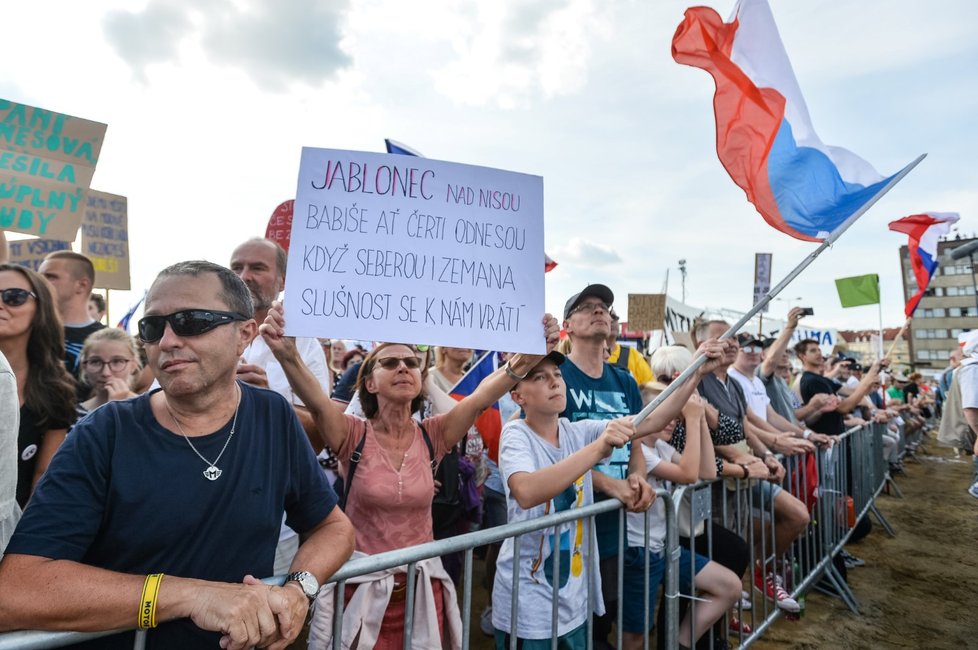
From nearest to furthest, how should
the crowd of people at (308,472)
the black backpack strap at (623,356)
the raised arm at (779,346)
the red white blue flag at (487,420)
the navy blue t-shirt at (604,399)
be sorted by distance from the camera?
the crowd of people at (308,472) → the navy blue t-shirt at (604,399) → the red white blue flag at (487,420) → the black backpack strap at (623,356) → the raised arm at (779,346)

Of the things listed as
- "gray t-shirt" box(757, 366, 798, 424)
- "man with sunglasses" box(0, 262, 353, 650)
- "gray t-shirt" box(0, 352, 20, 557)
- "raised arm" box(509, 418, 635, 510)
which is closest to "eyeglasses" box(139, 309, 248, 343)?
"man with sunglasses" box(0, 262, 353, 650)

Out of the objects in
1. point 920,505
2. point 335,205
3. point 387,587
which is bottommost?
point 920,505

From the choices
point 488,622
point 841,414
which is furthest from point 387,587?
point 841,414

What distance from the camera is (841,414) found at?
21.7 feet

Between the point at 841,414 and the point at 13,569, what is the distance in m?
7.52

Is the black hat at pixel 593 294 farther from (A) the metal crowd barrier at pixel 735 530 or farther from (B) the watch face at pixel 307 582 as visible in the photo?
(B) the watch face at pixel 307 582

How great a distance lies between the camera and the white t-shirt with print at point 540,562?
245cm

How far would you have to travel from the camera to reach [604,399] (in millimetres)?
3352

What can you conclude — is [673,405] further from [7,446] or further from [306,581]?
[7,446]

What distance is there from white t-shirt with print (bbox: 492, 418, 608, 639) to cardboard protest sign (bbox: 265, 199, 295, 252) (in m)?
3.64

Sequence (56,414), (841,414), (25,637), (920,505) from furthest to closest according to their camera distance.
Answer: (920,505)
(841,414)
(56,414)
(25,637)

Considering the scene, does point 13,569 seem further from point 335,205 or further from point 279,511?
point 335,205

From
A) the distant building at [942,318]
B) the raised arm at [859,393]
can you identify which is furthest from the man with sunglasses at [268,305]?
the distant building at [942,318]

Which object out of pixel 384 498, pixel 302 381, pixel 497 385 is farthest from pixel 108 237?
pixel 497 385
